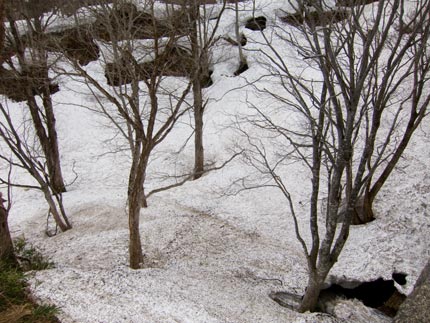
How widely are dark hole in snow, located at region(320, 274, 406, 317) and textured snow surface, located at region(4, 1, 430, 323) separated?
0.18 metres

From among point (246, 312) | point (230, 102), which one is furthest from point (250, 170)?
point (246, 312)

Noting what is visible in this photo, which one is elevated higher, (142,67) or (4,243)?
(142,67)

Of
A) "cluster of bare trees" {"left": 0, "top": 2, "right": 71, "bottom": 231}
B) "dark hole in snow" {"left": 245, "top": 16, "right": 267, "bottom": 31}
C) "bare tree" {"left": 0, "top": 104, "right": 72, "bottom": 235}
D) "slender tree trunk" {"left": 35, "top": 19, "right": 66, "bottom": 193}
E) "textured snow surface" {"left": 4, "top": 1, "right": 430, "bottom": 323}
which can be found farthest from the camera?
"dark hole in snow" {"left": 245, "top": 16, "right": 267, "bottom": 31}

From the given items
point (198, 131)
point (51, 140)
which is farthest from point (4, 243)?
point (198, 131)

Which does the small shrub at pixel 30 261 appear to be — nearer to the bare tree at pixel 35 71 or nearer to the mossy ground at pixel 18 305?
the mossy ground at pixel 18 305

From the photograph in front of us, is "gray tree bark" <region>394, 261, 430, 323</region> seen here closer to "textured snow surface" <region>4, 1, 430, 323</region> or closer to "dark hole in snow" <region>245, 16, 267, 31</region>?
"textured snow surface" <region>4, 1, 430, 323</region>

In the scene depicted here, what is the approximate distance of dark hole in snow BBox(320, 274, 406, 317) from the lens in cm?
778

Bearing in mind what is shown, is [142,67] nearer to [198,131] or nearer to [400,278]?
[198,131]

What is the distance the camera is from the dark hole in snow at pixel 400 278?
8180 millimetres

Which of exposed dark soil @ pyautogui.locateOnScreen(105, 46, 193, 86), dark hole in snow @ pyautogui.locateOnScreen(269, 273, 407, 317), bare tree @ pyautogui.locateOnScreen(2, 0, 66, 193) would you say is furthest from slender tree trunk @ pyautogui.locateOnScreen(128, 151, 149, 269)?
bare tree @ pyautogui.locateOnScreen(2, 0, 66, 193)

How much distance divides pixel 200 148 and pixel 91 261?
6660 millimetres

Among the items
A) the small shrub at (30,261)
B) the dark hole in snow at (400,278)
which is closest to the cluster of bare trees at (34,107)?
the small shrub at (30,261)

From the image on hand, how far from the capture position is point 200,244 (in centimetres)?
987

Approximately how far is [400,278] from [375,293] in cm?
68
